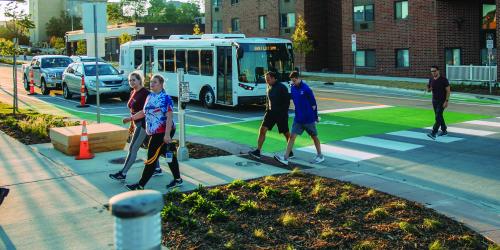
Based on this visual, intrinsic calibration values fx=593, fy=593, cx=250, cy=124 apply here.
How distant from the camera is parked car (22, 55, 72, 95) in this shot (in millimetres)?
28812

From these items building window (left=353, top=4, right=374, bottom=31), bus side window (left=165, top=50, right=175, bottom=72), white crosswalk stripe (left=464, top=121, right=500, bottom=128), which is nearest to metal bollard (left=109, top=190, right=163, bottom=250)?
white crosswalk stripe (left=464, top=121, right=500, bottom=128)

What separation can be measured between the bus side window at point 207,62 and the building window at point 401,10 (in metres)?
19.2

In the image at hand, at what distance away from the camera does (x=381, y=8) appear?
128 feet

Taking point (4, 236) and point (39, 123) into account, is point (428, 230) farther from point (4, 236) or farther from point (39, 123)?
point (39, 123)

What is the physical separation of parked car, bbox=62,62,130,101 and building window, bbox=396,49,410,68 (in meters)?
19.3

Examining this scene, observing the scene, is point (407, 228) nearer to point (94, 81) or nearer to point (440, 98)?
point (440, 98)

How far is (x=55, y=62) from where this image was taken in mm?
30516

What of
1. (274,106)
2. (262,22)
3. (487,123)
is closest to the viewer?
Answer: (274,106)

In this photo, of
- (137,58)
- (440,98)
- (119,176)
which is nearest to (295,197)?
(119,176)

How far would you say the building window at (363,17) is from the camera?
131 feet

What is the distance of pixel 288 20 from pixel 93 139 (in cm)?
3688

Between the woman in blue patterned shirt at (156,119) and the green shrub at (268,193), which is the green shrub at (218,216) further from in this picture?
the woman in blue patterned shirt at (156,119)

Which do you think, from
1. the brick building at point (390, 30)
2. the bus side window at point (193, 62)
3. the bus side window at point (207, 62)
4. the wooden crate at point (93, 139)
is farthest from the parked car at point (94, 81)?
the brick building at point (390, 30)

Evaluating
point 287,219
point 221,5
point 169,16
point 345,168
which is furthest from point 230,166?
point 169,16
